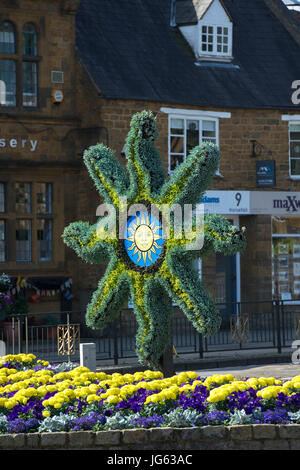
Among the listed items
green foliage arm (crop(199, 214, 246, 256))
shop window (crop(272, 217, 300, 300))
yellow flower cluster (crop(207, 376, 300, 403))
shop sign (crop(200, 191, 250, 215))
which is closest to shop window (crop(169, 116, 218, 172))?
shop sign (crop(200, 191, 250, 215))

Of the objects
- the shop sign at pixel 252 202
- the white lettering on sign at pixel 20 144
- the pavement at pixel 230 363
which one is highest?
the white lettering on sign at pixel 20 144

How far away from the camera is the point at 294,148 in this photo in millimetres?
29031

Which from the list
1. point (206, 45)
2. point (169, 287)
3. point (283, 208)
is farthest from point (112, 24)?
point (169, 287)

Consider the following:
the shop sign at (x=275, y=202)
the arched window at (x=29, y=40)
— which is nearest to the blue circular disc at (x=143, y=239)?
the arched window at (x=29, y=40)

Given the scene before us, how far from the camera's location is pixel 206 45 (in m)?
29.2

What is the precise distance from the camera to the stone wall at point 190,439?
1028 cm

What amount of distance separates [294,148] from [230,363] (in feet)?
33.9

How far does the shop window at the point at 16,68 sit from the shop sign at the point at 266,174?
636 cm

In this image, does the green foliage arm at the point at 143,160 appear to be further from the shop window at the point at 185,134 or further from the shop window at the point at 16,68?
the shop window at the point at 185,134

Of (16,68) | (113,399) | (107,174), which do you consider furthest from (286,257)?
(113,399)

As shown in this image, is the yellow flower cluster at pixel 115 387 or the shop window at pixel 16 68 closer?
the yellow flower cluster at pixel 115 387

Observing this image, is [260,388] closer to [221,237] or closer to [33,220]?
[221,237]

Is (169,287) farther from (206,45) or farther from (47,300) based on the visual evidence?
(206,45)
